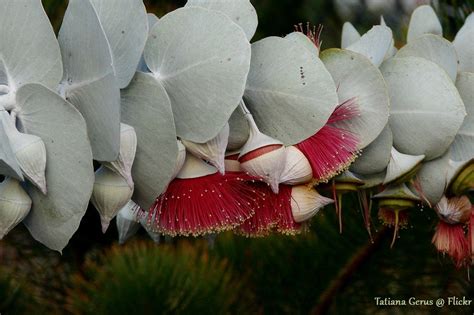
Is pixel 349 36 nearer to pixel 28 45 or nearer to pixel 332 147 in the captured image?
pixel 332 147

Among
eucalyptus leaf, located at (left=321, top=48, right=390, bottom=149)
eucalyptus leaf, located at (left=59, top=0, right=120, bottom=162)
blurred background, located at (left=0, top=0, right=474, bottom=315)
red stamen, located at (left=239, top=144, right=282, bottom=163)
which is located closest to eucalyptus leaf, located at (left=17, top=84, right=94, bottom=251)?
eucalyptus leaf, located at (left=59, top=0, right=120, bottom=162)

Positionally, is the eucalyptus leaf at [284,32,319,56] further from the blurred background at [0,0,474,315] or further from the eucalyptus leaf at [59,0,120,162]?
the blurred background at [0,0,474,315]

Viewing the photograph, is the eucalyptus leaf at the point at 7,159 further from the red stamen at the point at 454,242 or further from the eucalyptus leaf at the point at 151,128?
the red stamen at the point at 454,242

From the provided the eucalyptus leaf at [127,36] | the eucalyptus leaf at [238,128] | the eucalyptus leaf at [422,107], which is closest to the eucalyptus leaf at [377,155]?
the eucalyptus leaf at [422,107]

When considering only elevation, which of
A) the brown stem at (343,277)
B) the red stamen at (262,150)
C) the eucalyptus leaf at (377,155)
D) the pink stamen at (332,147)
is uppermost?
the red stamen at (262,150)

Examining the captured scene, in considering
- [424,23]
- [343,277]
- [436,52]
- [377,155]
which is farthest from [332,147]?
[343,277]

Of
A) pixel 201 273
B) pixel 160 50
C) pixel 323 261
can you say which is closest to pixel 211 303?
pixel 201 273

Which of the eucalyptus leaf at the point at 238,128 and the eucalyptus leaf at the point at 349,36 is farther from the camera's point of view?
the eucalyptus leaf at the point at 349,36

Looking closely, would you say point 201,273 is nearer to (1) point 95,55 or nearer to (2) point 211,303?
(2) point 211,303
